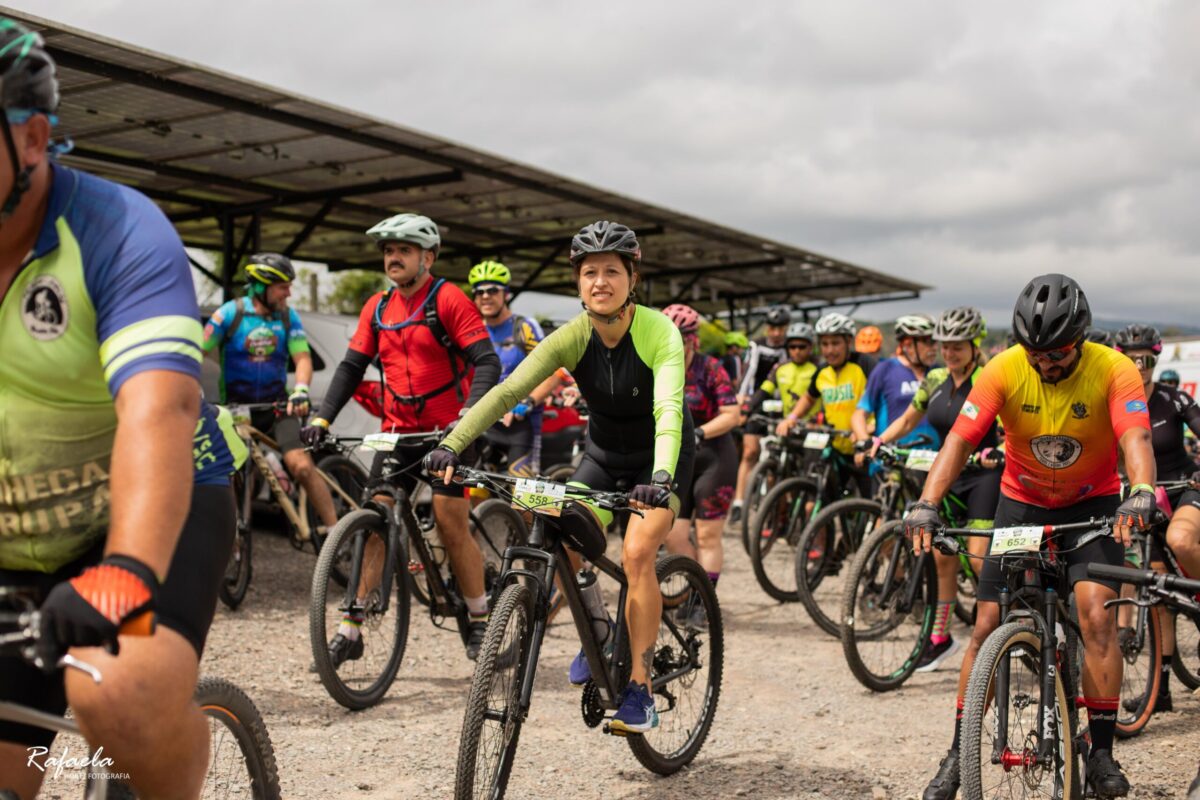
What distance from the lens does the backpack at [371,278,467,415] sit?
21.8ft

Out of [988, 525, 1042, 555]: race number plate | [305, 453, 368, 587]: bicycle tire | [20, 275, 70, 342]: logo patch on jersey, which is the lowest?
[305, 453, 368, 587]: bicycle tire

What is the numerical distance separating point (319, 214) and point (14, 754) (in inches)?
475

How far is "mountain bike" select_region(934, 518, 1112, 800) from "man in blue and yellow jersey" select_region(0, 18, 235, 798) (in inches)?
117

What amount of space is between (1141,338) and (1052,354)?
134 inches

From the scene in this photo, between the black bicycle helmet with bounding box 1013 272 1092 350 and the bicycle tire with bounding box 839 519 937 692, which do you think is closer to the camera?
the black bicycle helmet with bounding box 1013 272 1092 350

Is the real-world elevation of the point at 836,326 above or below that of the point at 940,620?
above

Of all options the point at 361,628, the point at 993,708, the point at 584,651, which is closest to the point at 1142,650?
the point at 993,708

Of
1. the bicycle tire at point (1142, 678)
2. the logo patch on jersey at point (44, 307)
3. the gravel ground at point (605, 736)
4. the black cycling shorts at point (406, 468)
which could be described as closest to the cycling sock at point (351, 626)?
the gravel ground at point (605, 736)

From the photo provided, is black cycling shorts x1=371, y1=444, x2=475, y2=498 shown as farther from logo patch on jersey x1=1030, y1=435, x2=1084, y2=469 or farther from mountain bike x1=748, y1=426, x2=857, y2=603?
mountain bike x1=748, y1=426, x2=857, y2=603

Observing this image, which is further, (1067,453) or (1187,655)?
(1187,655)

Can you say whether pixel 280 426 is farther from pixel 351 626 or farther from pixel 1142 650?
pixel 1142 650

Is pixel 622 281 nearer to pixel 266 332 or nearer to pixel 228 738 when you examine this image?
pixel 228 738

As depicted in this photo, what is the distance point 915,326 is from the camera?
902 centimetres

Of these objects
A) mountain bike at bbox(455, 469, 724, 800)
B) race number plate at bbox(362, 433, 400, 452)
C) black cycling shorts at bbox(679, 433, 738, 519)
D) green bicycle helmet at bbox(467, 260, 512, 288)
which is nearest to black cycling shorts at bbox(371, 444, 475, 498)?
race number plate at bbox(362, 433, 400, 452)
